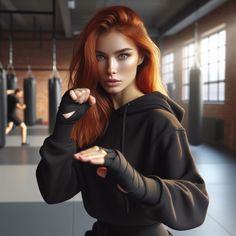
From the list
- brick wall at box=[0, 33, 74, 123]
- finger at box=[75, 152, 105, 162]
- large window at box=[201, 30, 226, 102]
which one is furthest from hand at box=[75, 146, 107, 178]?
brick wall at box=[0, 33, 74, 123]

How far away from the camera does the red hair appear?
0.78 meters

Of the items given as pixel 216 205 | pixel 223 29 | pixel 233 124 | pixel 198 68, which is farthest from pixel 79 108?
pixel 223 29

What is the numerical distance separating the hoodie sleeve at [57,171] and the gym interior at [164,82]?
1.15ft

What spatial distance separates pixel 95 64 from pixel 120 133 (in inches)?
6.5

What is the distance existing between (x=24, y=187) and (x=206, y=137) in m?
4.25

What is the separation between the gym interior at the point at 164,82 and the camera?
2387 millimetres

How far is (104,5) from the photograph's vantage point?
22.5ft

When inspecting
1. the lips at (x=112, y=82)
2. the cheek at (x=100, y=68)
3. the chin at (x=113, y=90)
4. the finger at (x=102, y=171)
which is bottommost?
the finger at (x=102, y=171)

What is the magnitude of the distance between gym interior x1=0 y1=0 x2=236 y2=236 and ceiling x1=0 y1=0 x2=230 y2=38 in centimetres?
2

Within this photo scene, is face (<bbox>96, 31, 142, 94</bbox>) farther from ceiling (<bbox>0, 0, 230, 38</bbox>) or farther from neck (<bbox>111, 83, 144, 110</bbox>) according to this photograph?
ceiling (<bbox>0, 0, 230, 38</bbox>)

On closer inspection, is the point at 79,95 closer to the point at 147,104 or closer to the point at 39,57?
the point at 147,104

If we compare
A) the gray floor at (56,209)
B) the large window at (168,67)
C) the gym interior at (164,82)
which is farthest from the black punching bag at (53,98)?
the large window at (168,67)

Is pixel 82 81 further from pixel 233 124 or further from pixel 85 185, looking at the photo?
pixel 233 124

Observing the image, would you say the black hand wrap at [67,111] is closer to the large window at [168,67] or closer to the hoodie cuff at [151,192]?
the hoodie cuff at [151,192]
